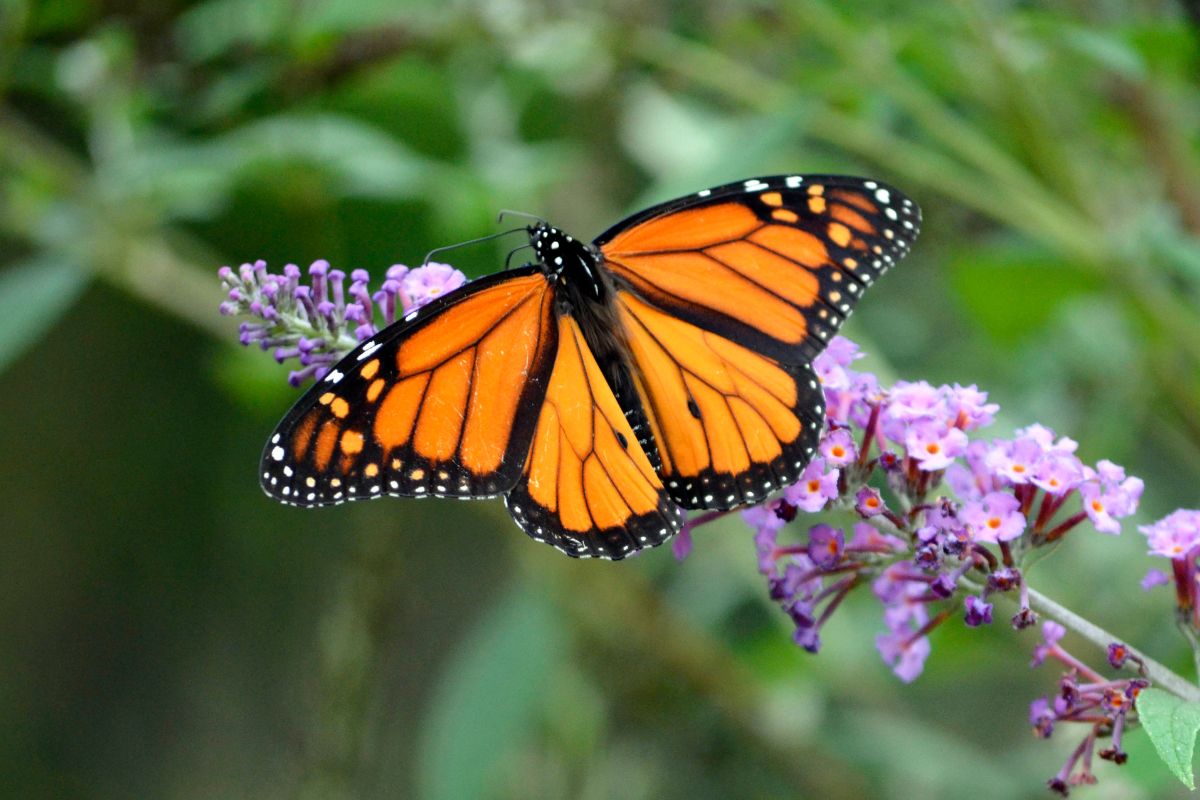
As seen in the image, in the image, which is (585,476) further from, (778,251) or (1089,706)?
(1089,706)

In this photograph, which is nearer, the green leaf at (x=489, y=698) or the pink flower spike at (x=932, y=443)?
the pink flower spike at (x=932, y=443)

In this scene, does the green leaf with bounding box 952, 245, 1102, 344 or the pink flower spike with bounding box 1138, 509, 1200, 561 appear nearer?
the pink flower spike with bounding box 1138, 509, 1200, 561

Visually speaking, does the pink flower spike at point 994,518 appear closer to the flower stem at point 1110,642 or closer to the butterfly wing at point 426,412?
the flower stem at point 1110,642

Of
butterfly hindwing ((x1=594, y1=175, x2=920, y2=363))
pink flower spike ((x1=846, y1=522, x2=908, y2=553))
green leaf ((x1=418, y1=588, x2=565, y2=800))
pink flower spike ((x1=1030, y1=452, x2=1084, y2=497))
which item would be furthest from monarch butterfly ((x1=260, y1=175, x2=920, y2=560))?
green leaf ((x1=418, y1=588, x2=565, y2=800))

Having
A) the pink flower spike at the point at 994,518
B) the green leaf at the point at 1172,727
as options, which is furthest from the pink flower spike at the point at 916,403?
the green leaf at the point at 1172,727

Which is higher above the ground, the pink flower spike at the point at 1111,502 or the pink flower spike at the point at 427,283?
the pink flower spike at the point at 427,283

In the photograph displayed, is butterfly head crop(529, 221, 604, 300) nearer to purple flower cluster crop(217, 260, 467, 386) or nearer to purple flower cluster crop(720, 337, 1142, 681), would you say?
purple flower cluster crop(217, 260, 467, 386)

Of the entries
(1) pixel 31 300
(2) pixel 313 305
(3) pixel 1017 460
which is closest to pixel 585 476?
(2) pixel 313 305
